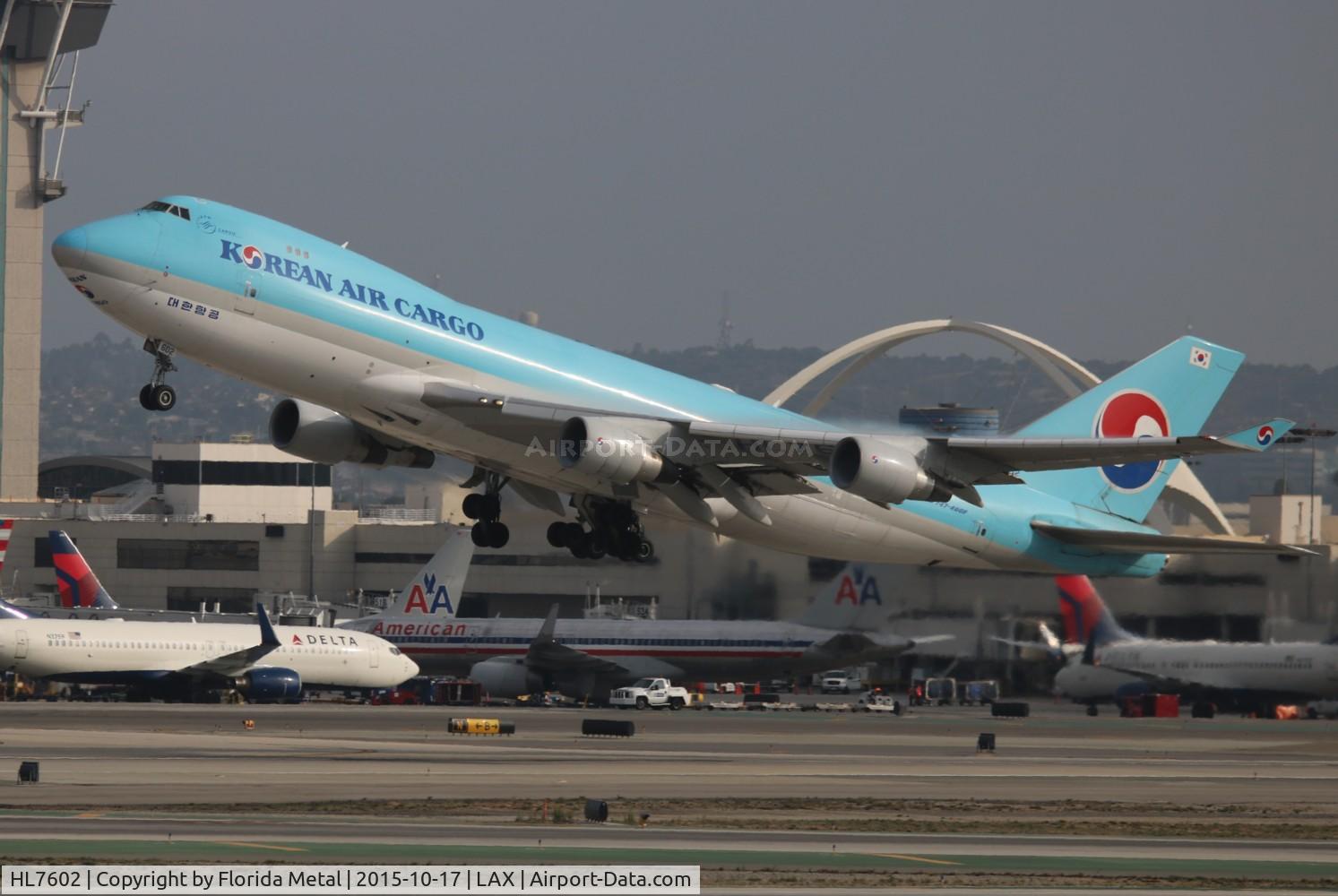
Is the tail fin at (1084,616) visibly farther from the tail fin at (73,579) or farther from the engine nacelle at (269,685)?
the tail fin at (73,579)

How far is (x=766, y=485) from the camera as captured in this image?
1745 inches

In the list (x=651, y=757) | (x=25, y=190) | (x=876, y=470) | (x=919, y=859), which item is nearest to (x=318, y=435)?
(x=876, y=470)

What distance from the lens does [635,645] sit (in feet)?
263

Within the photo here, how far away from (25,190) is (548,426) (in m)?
129

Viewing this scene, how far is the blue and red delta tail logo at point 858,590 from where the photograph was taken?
69.4m

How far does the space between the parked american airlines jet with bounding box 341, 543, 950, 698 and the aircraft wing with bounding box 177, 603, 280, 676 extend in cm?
965

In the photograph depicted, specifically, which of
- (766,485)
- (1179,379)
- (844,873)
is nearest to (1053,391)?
(1179,379)

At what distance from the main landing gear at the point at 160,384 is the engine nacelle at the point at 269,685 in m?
38.2

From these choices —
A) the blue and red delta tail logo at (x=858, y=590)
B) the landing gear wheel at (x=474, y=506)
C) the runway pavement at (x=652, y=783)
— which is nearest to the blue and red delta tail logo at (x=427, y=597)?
the runway pavement at (x=652, y=783)

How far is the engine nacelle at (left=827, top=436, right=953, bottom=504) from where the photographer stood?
40156 mm

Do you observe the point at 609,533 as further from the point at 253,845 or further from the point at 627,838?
the point at 253,845

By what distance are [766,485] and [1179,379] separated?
47.6 feet

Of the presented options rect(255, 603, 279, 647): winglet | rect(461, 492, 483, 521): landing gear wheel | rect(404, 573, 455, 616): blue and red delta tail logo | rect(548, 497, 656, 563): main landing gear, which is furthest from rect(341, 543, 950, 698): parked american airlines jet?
rect(461, 492, 483, 521): landing gear wheel

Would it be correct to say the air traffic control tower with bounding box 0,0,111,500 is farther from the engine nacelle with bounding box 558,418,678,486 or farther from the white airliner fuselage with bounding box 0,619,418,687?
the engine nacelle with bounding box 558,418,678,486
